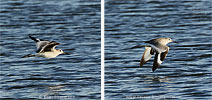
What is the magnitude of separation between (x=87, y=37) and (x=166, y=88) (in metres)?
6.30

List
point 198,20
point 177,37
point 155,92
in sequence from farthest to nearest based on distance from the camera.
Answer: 1. point 198,20
2. point 177,37
3. point 155,92

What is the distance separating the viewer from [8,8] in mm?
23859

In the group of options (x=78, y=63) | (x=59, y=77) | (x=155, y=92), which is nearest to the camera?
(x=155, y=92)

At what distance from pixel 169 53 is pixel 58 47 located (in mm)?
2812

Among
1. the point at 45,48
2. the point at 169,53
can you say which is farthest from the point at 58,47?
the point at 45,48

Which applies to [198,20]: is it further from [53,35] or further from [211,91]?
[211,91]

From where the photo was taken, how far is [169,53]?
1498cm

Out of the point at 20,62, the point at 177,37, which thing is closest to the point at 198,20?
the point at 177,37

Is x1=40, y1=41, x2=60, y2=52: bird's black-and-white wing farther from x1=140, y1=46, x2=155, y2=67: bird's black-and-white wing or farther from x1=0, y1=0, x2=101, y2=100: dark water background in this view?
x1=140, y1=46, x2=155, y2=67: bird's black-and-white wing

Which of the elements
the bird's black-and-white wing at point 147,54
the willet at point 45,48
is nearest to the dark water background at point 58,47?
the willet at point 45,48

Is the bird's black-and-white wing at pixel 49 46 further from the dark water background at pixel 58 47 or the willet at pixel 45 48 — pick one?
the dark water background at pixel 58 47

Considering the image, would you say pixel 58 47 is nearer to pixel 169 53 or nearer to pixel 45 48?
pixel 169 53

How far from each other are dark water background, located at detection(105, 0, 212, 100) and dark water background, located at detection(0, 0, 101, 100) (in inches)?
16.5

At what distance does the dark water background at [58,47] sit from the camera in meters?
12.0
